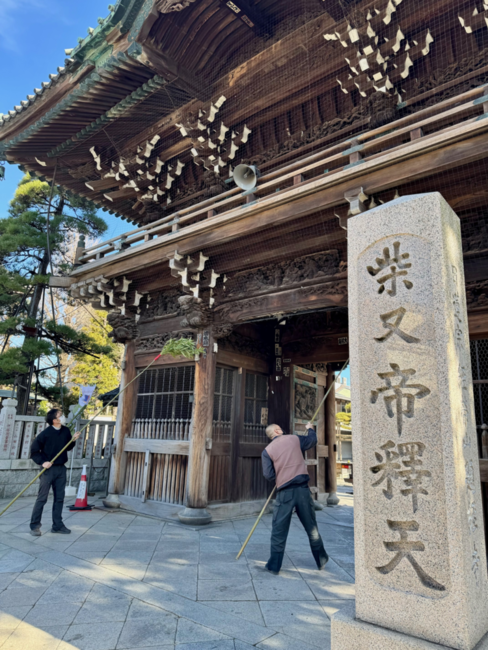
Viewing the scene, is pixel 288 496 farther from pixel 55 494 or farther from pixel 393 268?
pixel 55 494

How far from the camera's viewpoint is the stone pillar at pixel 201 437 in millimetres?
6855

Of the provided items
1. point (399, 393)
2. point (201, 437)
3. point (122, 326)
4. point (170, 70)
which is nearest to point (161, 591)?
point (399, 393)

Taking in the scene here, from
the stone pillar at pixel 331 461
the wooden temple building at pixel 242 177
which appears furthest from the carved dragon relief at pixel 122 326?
the stone pillar at pixel 331 461

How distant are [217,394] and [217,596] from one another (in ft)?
13.7

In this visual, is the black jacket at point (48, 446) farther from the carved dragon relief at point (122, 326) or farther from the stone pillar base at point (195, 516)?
the carved dragon relief at point (122, 326)

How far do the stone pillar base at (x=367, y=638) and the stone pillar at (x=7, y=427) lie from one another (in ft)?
29.4

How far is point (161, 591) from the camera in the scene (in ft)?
12.6

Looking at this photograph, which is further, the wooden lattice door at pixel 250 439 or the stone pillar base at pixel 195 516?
the wooden lattice door at pixel 250 439

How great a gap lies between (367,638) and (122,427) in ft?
22.2

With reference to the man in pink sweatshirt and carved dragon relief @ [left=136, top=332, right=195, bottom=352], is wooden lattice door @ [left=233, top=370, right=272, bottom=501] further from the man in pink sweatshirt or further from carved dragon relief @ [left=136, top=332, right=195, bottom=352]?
the man in pink sweatshirt

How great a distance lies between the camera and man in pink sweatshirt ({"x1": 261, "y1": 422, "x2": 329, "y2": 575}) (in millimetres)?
4496

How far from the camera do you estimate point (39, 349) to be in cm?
1075

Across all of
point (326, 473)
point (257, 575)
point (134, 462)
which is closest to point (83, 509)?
point (134, 462)

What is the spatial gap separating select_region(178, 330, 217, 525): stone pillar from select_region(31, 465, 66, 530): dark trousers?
193 centimetres
